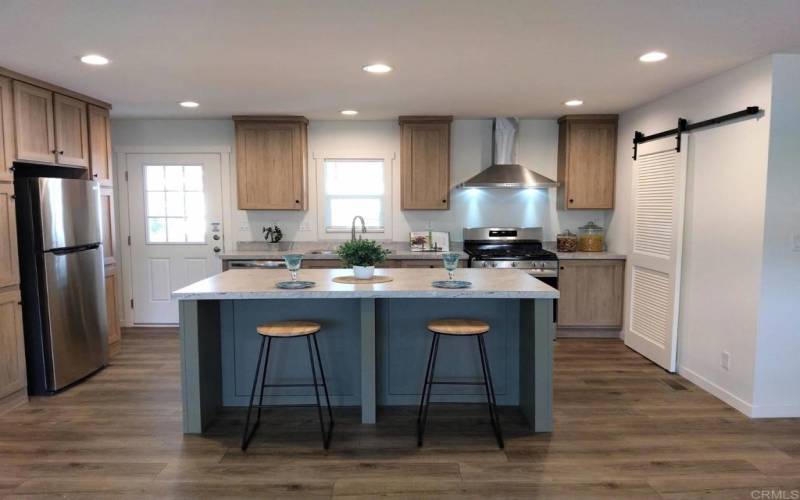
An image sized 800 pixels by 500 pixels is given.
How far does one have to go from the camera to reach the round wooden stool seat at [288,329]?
268 centimetres

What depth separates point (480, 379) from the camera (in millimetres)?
3273

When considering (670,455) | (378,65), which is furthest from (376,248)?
(670,455)

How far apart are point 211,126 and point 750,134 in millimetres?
4904

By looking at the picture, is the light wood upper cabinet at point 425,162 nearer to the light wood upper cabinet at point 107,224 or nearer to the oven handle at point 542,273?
the oven handle at point 542,273


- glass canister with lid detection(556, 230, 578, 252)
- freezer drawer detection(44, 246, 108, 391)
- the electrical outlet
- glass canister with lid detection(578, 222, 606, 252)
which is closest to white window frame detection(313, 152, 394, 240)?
glass canister with lid detection(556, 230, 578, 252)

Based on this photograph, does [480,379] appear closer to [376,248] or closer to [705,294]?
[376,248]

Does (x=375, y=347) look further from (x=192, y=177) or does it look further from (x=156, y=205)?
(x=156, y=205)

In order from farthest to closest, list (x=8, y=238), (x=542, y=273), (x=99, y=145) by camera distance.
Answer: (x=542, y=273) → (x=99, y=145) → (x=8, y=238)

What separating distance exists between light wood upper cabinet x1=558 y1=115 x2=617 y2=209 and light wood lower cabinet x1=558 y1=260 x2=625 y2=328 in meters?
0.69

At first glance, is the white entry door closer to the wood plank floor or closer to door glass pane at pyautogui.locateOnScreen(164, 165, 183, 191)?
door glass pane at pyautogui.locateOnScreen(164, 165, 183, 191)

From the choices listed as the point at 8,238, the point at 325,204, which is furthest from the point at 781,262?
the point at 8,238

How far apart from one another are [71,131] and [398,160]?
3031mm

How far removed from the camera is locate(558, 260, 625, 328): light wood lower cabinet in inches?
194

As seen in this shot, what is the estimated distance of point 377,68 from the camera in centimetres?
333
